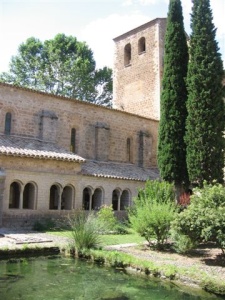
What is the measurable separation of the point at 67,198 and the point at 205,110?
26.6 ft

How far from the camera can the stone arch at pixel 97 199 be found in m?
19.0

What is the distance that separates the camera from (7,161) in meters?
15.2

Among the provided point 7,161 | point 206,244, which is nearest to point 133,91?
point 7,161

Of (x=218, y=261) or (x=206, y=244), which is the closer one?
(x=218, y=261)

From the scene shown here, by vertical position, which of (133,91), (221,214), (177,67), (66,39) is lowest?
(221,214)

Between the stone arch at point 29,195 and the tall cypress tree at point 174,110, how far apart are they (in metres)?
6.47

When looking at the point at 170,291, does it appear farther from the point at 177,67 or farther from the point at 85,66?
the point at 85,66

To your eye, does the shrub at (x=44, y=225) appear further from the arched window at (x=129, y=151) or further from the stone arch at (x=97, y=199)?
the arched window at (x=129, y=151)

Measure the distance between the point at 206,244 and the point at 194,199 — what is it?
Answer: 3.15 meters

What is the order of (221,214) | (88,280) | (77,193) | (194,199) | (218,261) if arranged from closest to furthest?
(88,280), (221,214), (218,261), (194,199), (77,193)

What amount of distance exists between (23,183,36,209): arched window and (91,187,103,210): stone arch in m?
3.93

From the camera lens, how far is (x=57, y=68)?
37344 mm

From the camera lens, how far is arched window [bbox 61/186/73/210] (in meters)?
17.7

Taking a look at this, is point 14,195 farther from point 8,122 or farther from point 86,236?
point 86,236
